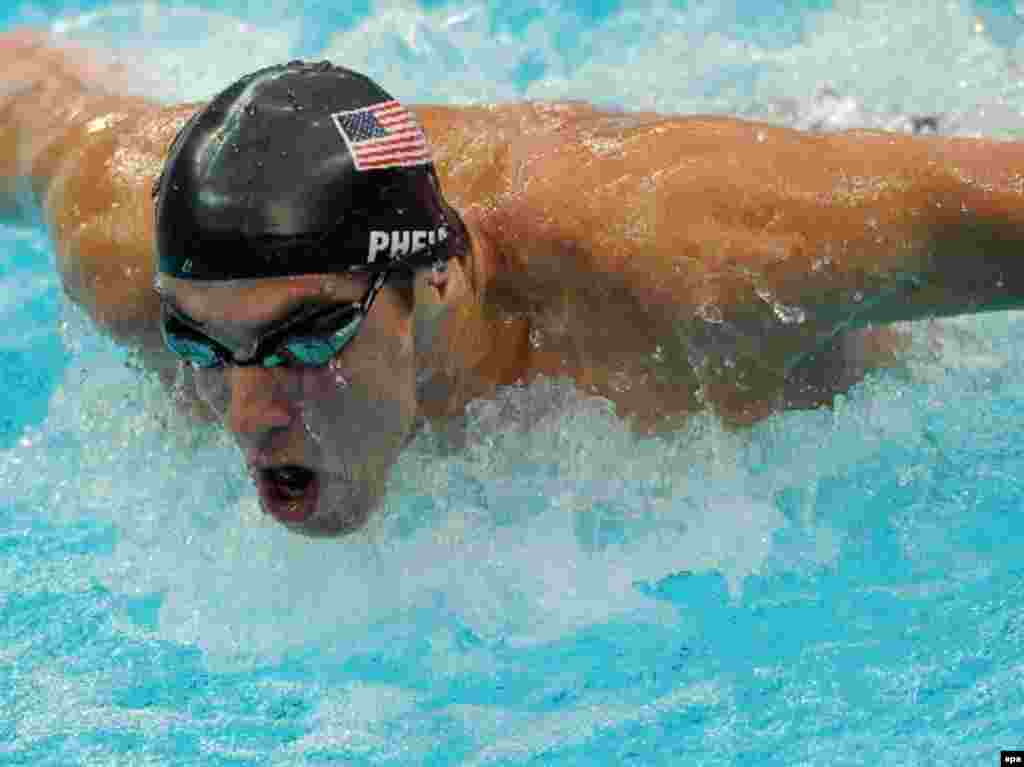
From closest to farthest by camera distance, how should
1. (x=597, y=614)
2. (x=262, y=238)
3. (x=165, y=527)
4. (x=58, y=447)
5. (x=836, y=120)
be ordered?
(x=262, y=238) < (x=597, y=614) < (x=165, y=527) < (x=58, y=447) < (x=836, y=120)

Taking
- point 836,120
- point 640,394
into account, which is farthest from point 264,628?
point 836,120

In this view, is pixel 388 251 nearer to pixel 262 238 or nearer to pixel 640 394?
pixel 262 238

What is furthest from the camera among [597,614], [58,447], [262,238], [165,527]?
[58,447]

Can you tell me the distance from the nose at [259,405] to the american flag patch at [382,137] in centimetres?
36

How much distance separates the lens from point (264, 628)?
10.4 feet

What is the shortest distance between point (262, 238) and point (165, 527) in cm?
116

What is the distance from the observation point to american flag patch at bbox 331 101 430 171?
2.53 metres

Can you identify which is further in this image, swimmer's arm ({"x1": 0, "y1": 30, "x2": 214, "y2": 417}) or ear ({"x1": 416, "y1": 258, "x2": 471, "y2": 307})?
swimmer's arm ({"x1": 0, "y1": 30, "x2": 214, "y2": 417})

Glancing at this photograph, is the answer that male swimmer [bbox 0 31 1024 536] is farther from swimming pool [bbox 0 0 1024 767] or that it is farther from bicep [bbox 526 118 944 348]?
swimming pool [bbox 0 0 1024 767]

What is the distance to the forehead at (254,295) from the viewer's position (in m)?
2.46

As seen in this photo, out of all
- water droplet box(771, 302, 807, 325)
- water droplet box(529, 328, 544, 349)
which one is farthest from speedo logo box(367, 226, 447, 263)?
water droplet box(771, 302, 807, 325)

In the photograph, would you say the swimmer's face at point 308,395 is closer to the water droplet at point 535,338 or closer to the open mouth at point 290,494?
the open mouth at point 290,494

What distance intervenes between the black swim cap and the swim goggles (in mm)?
72

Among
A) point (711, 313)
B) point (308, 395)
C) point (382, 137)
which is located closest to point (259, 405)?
point (308, 395)
